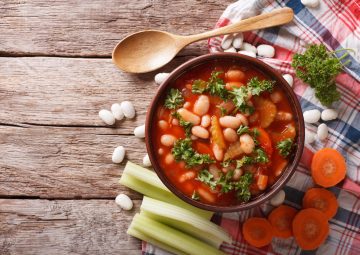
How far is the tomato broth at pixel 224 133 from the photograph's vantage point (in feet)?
7.65

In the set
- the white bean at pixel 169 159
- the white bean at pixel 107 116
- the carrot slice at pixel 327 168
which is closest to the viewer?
the white bean at pixel 169 159

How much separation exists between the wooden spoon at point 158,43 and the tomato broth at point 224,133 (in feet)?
0.83

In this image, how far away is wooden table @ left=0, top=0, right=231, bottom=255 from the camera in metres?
2.72

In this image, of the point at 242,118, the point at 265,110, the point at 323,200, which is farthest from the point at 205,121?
the point at 323,200

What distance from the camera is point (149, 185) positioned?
2674 millimetres

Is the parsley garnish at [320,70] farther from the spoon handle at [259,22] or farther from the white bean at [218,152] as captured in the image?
the white bean at [218,152]

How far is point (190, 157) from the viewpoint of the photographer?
7.69 ft

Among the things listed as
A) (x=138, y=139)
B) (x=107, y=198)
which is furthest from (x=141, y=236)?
(x=138, y=139)

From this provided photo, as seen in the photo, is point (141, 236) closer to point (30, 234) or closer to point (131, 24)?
point (30, 234)

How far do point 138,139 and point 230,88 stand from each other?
0.59m

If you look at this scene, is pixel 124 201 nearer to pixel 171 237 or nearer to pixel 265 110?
pixel 171 237

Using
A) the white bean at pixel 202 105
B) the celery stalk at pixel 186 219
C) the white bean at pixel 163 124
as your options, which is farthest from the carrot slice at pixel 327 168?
the white bean at pixel 163 124

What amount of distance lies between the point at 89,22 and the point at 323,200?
1.39 m

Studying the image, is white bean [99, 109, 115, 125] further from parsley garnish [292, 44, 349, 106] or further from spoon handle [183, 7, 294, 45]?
parsley garnish [292, 44, 349, 106]
